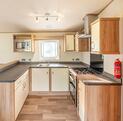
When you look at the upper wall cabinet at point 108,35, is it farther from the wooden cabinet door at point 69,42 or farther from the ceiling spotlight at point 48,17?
the wooden cabinet door at point 69,42

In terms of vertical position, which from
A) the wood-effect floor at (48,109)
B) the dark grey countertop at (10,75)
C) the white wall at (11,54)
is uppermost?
the white wall at (11,54)

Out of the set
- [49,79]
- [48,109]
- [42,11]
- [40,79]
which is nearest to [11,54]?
[40,79]

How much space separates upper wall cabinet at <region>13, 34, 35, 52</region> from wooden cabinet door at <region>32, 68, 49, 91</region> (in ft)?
2.91

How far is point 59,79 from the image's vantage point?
6.06 meters

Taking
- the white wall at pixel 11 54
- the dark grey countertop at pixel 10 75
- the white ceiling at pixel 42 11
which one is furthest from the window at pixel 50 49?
the dark grey countertop at pixel 10 75

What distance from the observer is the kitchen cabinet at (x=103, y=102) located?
3170 mm

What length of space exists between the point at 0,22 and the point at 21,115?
2.66m

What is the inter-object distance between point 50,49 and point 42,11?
2429 mm

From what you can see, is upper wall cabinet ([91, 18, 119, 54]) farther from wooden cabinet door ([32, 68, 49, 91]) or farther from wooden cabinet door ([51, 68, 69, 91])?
wooden cabinet door ([32, 68, 49, 91])

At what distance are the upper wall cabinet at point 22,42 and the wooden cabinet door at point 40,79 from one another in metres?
0.89

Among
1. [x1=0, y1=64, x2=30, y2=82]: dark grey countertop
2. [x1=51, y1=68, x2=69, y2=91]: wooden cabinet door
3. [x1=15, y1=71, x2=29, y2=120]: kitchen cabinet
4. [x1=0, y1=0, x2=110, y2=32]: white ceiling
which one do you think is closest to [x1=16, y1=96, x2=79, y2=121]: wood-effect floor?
[x1=15, y1=71, x2=29, y2=120]: kitchen cabinet

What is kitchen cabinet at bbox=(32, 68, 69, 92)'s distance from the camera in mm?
6035

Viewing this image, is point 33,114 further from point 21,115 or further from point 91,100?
point 91,100

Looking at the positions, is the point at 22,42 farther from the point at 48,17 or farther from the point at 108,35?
the point at 108,35
